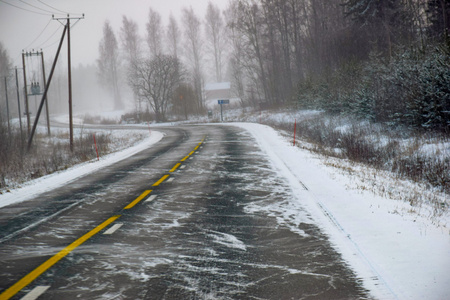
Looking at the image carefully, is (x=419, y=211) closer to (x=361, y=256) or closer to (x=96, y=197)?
(x=361, y=256)

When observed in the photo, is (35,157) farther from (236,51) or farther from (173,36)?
(173,36)

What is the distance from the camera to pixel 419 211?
23.4ft

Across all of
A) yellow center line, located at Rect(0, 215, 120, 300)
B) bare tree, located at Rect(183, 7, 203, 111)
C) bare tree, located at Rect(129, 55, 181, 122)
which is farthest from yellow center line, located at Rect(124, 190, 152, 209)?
bare tree, located at Rect(183, 7, 203, 111)

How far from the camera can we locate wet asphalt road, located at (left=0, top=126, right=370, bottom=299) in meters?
3.98

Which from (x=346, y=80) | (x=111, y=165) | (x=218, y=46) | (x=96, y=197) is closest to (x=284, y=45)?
(x=346, y=80)

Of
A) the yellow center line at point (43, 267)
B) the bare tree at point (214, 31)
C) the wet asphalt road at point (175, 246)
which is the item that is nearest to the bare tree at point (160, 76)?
the bare tree at point (214, 31)

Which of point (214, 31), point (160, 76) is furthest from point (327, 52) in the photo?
point (214, 31)

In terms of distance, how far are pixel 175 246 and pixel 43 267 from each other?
5.46ft

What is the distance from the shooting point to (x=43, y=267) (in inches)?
182

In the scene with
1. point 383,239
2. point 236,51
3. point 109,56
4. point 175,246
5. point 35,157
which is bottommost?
point 383,239

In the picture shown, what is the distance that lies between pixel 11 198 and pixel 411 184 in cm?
1083

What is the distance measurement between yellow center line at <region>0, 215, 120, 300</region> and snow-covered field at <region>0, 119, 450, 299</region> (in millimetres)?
3539

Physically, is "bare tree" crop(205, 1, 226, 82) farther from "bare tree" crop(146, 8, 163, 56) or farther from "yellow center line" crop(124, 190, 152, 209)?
"yellow center line" crop(124, 190, 152, 209)

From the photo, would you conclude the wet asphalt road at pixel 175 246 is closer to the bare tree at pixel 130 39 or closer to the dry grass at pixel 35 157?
the dry grass at pixel 35 157
